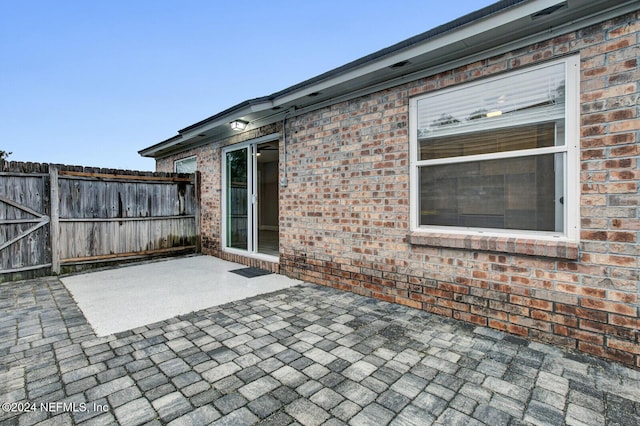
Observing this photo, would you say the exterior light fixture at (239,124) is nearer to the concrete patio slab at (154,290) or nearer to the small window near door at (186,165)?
the concrete patio slab at (154,290)

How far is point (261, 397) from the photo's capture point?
Result: 6.25 ft

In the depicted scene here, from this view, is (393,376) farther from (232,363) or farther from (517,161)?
(517,161)

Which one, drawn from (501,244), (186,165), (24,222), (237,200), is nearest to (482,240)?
(501,244)

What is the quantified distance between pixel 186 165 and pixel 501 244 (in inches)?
305

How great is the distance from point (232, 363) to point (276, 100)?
3.68 metres

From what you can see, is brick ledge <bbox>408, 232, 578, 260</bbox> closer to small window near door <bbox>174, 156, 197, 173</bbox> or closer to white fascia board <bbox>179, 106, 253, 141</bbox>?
white fascia board <bbox>179, 106, 253, 141</bbox>

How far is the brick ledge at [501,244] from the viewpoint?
8.34ft

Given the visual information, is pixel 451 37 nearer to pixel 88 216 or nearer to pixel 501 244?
pixel 501 244

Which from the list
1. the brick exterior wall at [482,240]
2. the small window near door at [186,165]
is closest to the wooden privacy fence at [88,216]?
the small window near door at [186,165]

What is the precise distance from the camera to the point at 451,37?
290 centimetres

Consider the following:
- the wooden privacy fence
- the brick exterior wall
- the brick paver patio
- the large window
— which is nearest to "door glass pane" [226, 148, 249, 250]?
the wooden privacy fence

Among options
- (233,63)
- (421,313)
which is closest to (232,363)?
(421,313)

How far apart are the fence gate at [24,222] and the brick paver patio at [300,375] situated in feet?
8.01

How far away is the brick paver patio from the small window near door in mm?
5314
